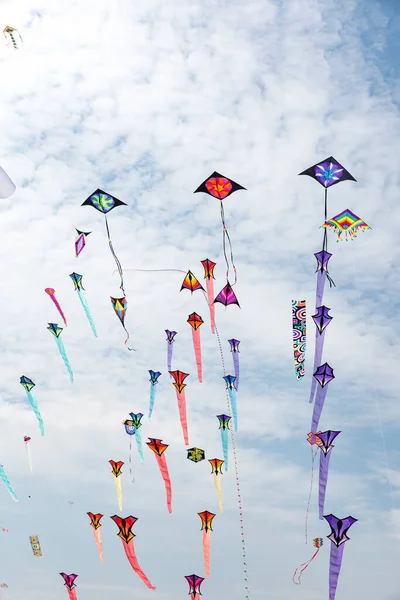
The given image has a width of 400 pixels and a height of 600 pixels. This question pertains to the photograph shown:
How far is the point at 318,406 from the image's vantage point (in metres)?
25.7

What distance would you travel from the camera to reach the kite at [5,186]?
11.5 meters

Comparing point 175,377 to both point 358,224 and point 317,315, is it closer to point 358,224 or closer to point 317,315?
point 317,315

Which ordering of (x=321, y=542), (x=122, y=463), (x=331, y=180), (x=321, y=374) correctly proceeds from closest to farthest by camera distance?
(x=331, y=180), (x=321, y=374), (x=122, y=463), (x=321, y=542)

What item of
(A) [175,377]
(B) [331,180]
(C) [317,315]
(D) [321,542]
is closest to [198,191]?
(B) [331,180]

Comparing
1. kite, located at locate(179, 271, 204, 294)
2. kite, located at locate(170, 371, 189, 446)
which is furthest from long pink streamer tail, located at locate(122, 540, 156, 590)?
kite, located at locate(179, 271, 204, 294)

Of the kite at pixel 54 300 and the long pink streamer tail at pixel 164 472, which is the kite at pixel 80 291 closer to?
the kite at pixel 54 300

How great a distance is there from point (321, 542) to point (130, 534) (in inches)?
610

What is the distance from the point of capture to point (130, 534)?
3003cm

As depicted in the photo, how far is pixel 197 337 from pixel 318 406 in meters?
8.26

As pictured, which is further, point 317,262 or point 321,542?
point 321,542

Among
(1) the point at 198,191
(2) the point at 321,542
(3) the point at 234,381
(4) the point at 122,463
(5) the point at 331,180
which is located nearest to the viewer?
(5) the point at 331,180

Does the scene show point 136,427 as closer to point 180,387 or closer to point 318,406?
point 180,387

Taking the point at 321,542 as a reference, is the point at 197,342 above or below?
above

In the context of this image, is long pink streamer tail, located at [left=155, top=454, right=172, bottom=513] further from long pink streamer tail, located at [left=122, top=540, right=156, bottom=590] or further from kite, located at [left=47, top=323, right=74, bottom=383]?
kite, located at [left=47, top=323, right=74, bottom=383]
